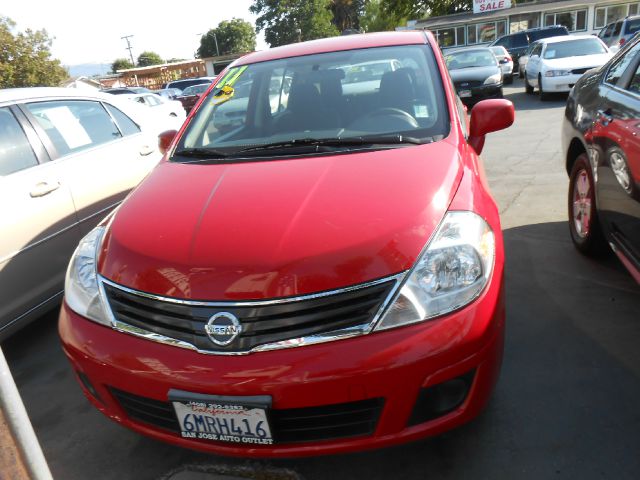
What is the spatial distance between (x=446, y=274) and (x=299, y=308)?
517 millimetres

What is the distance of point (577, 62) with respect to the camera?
458 inches

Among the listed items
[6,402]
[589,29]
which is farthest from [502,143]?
[589,29]

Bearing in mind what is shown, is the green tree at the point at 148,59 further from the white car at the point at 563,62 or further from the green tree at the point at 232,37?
the white car at the point at 563,62

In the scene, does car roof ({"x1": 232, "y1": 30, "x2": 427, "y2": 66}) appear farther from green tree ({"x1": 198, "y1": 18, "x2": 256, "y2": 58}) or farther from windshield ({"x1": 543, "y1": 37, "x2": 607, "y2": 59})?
green tree ({"x1": 198, "y1": 18, "x2": 256, "y2": 58})

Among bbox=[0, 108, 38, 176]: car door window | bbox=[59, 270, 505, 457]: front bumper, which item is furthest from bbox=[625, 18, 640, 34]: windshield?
bbox=[59, 270, 505, 457]: front bumper

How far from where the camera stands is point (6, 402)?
4.42 ft

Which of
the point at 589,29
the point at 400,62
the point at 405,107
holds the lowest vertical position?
the point at 589,29

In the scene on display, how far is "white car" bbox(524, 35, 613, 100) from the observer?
37.8ft

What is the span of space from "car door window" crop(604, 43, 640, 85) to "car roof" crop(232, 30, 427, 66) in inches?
45.1

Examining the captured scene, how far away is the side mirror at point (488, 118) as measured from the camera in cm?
283

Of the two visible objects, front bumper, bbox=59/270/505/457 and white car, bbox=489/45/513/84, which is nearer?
front bumper, bbox=59/270/505/457

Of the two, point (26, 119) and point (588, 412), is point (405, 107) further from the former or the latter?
point (26, 119)

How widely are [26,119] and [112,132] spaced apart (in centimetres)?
89

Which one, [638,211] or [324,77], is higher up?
[324,77]
